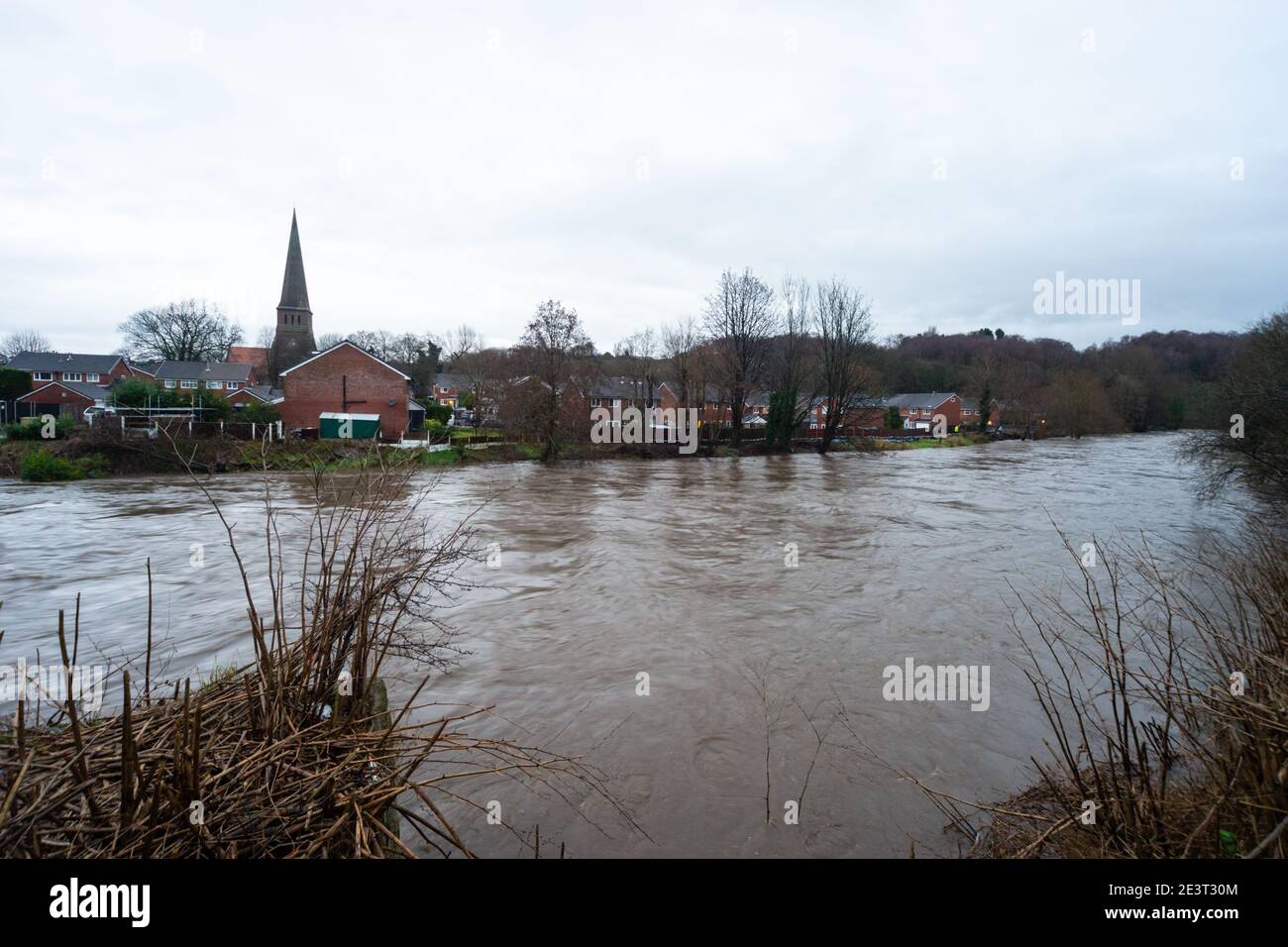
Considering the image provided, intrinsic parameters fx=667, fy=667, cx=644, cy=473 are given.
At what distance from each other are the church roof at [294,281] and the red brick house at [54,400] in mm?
18787

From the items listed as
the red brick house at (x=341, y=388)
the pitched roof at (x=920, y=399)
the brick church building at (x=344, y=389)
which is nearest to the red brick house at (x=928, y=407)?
the pitched roof at (x=920, y=399)

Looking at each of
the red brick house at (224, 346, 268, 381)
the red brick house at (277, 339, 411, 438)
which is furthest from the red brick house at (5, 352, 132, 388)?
the red brick house at (277, 339, 411, 438)

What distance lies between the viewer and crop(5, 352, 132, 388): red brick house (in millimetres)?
52769

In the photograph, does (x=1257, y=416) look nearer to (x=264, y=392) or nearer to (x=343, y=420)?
(x=343, y=420)

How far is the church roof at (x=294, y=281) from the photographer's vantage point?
208 feet

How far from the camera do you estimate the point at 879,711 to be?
22.9ft

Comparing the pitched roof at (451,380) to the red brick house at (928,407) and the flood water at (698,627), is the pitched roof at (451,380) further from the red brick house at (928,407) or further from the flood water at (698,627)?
the flood water at (698,627)

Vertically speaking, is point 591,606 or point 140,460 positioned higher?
point 140,460

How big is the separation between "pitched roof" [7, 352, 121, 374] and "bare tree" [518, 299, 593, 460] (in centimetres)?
4424

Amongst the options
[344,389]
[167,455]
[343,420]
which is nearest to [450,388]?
[344,389]

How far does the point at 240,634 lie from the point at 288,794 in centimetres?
791

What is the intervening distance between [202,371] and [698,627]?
6352 centimetres
